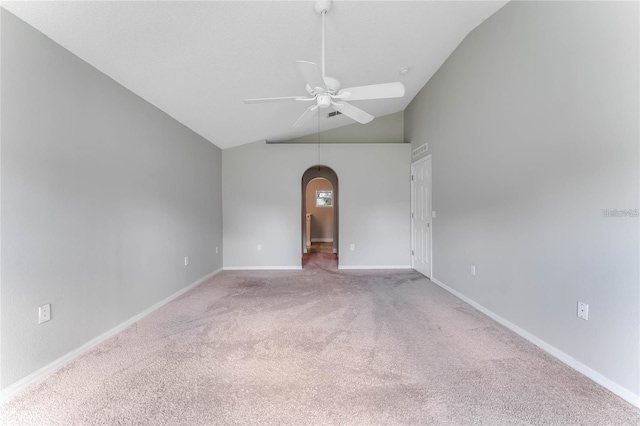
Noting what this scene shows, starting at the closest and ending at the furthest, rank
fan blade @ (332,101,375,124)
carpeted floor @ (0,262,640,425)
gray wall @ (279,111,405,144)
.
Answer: carpeted floor @ (0,262,640,425)
fan blade @ (332,101,375,124)
gray wall @ (279,111,405,144)

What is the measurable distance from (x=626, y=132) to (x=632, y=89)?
0.23m

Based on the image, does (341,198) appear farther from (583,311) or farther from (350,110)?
(583,311)

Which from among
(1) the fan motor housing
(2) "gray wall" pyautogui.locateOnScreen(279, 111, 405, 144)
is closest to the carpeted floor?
(1) the fan motor housing

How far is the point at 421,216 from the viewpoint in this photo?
13.7 ft

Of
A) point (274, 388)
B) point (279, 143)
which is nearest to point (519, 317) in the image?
point (274, 388)

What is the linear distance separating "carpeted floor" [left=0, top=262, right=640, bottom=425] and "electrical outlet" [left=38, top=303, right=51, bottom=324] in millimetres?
366

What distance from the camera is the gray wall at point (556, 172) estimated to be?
1.42 metres

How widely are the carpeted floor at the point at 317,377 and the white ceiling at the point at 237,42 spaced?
224 centimetres

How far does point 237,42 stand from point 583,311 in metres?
3.15

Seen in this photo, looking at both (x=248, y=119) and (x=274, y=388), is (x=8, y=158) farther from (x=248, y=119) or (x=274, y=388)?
(x=248, y=119)

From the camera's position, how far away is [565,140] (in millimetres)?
1736

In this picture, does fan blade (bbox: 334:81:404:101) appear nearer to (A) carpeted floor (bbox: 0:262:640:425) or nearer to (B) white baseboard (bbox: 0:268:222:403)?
(A) carpeted floor (bbox: 0:262:640:425)

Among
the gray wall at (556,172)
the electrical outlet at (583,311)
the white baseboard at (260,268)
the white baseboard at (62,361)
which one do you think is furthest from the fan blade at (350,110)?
the white baseboard at (260,268)

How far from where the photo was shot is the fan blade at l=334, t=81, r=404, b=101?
73.3 inches
